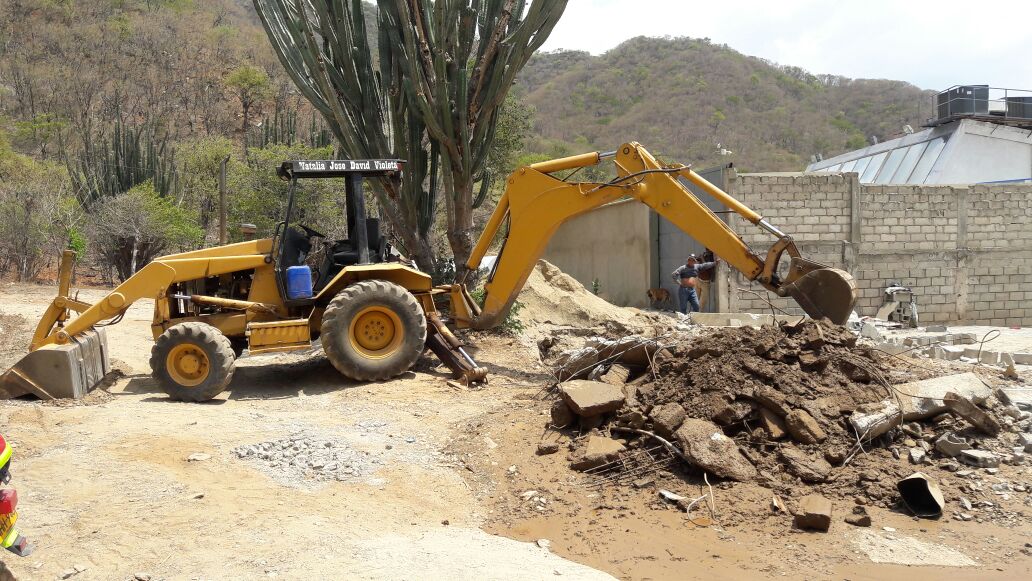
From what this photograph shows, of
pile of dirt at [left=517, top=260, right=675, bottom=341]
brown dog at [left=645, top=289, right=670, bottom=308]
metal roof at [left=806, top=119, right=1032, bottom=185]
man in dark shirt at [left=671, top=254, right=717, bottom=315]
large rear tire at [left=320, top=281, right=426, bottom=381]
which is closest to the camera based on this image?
large rear tire at [left=320, top=281, right=426, bottom=381]

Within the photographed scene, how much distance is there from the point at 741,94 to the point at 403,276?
5461 cm

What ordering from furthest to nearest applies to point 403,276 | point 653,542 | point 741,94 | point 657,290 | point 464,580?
point 741,94 < point 657,290 < point 403,276 < point 653,542 < point 464,580

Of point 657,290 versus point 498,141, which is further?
point 498,141

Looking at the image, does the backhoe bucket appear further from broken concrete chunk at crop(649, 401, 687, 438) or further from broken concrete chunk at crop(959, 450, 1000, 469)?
broken concrete chunk at crop(649, 401, 687, 438)

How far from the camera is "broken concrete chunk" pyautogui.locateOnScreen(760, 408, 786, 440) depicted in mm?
5652

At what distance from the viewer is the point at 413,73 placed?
33.7ft

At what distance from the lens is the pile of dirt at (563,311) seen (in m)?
12.2

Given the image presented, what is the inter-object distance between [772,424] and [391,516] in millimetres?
2779

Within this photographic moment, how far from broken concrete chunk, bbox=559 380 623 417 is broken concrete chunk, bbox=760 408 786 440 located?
3.50 feet

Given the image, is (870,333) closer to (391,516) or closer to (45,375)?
(391,516)

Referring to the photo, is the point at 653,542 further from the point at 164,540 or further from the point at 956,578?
the point at 164,540

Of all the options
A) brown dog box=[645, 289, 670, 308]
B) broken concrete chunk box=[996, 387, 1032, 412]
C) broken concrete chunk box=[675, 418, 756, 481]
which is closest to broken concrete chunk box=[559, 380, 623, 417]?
broken concrete chunk box=[675, 418, 756, 481]

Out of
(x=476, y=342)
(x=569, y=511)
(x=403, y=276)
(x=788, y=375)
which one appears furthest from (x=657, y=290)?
(x=569, y=511)

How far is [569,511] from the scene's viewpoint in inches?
203
